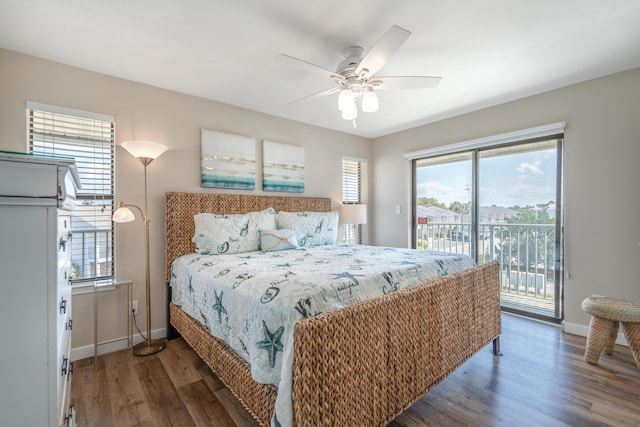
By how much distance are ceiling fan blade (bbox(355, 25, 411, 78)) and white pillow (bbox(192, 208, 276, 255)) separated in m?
1.78

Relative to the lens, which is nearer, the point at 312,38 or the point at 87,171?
the point at 312,38

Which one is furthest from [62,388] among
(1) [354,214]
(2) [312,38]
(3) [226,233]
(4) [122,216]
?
(1) [354,214]

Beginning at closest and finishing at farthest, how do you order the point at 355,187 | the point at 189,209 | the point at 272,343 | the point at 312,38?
the point at 272,343
the point at 312,38
the point at 189,209
the point at 355,187

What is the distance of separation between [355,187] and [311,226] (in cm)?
160

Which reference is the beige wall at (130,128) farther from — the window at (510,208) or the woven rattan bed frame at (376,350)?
the window at (510,208)

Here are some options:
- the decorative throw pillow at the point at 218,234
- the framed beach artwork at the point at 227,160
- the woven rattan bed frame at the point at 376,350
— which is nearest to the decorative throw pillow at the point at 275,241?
the decorative throw pillow at the point at 218,234

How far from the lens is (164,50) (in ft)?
7.16

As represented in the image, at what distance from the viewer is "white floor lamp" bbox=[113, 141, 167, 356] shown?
2311mm

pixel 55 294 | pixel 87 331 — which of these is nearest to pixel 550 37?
pixel 55 294

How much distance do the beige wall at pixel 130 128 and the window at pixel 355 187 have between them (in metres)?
1.67

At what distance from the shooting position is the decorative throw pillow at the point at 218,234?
2666mm

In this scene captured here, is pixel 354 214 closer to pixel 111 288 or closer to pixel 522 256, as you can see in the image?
pixel 522 256

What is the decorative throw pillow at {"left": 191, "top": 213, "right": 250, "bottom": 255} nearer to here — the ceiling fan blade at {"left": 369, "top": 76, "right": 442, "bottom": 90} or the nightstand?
the nightstand

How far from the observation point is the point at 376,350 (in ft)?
4.57
